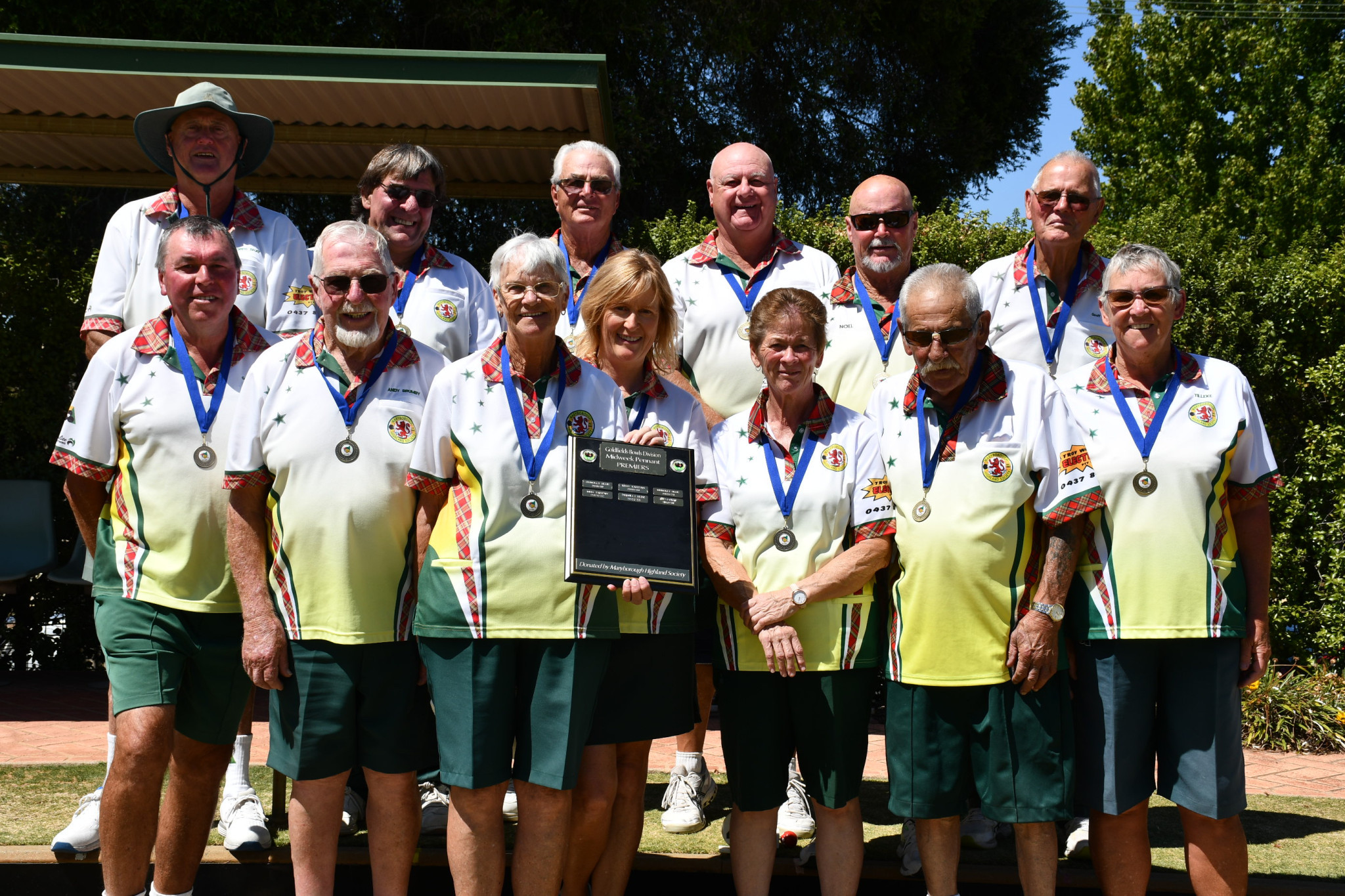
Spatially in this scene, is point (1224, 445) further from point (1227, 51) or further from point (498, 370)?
point (1227, 51)

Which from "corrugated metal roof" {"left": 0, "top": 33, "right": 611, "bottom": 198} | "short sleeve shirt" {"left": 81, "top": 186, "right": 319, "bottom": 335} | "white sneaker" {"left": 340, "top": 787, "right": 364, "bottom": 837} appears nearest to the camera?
"short sleeve shirt" {"left": 81, "top": 186, "right": 319, "bottom": 335}

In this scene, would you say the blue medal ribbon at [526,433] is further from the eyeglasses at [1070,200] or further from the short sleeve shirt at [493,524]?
the eyeglasses at [1070,200]

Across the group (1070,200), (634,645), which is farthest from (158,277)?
(1070,200)

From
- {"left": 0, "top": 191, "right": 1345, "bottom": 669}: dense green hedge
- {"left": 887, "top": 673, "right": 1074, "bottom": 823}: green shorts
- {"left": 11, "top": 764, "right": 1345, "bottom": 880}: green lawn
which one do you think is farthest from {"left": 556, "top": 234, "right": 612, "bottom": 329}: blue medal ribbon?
{"left": 0, "top": 191, "right": 1345, "bottom": 669}: dense green hedge

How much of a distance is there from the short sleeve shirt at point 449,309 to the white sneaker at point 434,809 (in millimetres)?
1875

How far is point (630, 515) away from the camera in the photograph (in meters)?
3.70

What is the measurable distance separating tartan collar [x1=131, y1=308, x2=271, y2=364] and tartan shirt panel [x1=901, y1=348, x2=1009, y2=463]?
233 centimetres

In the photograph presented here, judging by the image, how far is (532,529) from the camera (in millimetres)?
3721

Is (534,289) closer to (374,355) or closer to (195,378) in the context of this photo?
(374,355)

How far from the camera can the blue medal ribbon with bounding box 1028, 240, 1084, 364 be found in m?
4.70

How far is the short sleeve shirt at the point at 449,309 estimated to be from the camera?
15.5 feet

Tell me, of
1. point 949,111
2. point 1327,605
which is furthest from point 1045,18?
point 1327,605

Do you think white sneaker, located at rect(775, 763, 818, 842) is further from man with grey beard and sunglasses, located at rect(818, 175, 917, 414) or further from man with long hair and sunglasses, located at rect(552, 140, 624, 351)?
man with long hair and sunglasses, located at rect(552, 140, 624, 351)

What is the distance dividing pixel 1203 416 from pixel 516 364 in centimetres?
235
